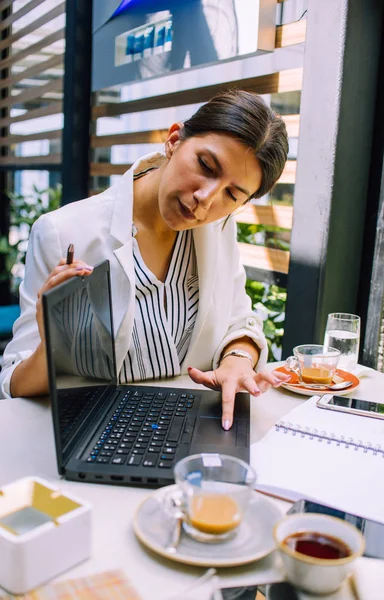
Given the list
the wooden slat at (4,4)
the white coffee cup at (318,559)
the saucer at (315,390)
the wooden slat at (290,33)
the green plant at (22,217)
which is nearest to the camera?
the white coffee cup at (318,559)

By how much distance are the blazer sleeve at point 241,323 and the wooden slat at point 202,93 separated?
2.20 feet

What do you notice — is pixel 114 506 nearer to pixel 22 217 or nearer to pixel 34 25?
pixel 22 217

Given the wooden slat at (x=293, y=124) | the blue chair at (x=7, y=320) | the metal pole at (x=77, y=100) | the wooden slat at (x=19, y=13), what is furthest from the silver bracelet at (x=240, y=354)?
the wooden slat at (x=19, y=13)

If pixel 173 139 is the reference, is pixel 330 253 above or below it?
below

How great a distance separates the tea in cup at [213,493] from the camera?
0.70m

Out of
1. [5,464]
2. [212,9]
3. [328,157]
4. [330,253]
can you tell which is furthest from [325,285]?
[5,464]

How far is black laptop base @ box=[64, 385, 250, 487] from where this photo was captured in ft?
2.74

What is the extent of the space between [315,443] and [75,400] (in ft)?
1.37

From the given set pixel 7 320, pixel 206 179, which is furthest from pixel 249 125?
pixel 7 320

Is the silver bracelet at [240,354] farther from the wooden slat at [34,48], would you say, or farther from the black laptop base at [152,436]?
the wooden slat at [34,48]

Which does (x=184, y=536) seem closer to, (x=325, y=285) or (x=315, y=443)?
(x=315, y=443)

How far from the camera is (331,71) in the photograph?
1.71 metres

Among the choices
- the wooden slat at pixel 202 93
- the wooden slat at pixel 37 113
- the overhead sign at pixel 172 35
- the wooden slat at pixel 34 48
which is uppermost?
the wooden slat at pixel 34 48

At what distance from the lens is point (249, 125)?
1256 millimetres
